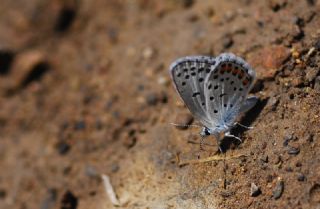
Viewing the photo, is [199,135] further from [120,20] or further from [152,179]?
[120,20]

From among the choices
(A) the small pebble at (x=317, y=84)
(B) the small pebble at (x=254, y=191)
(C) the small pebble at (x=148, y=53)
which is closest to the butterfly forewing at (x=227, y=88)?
(A) the small pebble at (x=317, y=84)

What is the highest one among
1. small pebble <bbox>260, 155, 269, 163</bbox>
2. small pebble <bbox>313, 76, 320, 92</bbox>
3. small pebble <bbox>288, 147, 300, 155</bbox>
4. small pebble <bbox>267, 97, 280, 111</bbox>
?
small pebble <bbox>313, 76, 320, 92</bbox>

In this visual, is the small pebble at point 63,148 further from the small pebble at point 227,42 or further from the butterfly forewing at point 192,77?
the small pebble at point 227,42

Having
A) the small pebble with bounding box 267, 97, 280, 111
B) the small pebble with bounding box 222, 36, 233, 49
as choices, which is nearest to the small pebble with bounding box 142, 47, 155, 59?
the small pebble with bounding box 222, 36, 233, 49

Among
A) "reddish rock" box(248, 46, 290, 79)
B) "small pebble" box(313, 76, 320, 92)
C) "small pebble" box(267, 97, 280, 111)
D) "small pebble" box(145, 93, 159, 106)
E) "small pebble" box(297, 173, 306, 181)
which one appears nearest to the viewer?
"small pebble" box(297, 173, 306, 181)

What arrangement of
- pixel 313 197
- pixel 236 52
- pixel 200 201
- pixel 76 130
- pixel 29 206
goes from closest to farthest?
1. pixel 313 197
2. pixel 200 201
3. pixel 236 52
4. pixel 29 206
5. pixel 76 130

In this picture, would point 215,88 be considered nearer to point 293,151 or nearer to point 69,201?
point 293,151

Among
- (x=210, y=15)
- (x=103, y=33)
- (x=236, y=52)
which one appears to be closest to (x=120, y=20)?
(x=103, y=33)

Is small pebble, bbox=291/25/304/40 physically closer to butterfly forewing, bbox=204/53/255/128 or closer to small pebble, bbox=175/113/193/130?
butterfly forewing, bbox=204/53/255/128
